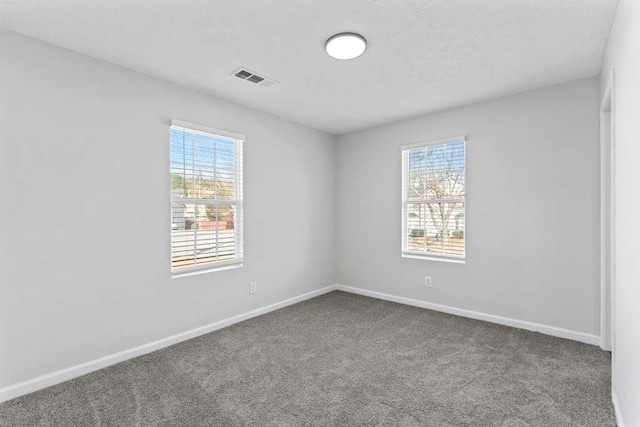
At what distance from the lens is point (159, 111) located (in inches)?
117

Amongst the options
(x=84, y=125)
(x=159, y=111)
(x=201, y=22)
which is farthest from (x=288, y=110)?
(x=84, y=125)

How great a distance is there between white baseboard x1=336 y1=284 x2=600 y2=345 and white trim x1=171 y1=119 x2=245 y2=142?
2.73 m

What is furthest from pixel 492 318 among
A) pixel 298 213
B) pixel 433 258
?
pixel 298 213

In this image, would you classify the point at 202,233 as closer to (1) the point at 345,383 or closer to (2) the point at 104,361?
(2) the point at 104,361

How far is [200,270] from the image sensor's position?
332 centimetres

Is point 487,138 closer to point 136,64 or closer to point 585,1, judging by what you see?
point 585,1

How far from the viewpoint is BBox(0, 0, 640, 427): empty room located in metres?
2.02

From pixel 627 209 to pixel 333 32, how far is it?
201cm

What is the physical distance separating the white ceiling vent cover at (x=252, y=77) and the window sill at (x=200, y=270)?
6.27 ft

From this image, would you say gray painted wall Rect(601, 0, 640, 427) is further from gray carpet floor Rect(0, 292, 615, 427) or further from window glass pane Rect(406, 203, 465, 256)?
window glass pane Rect(406, 203, 465, 256)

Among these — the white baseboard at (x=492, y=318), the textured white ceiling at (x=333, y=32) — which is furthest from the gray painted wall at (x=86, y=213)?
the white baseboard at (x=492, y=318)

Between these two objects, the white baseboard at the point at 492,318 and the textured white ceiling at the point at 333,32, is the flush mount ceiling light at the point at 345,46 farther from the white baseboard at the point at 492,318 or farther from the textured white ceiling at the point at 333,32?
the white baseboard at the point at 492,318

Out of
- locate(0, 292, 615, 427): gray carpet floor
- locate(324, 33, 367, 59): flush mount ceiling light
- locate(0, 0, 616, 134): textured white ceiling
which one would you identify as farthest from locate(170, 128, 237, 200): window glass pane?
locate(324, 33, 367, 59): flush mount ceiling light

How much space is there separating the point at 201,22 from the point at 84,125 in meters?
1.26
